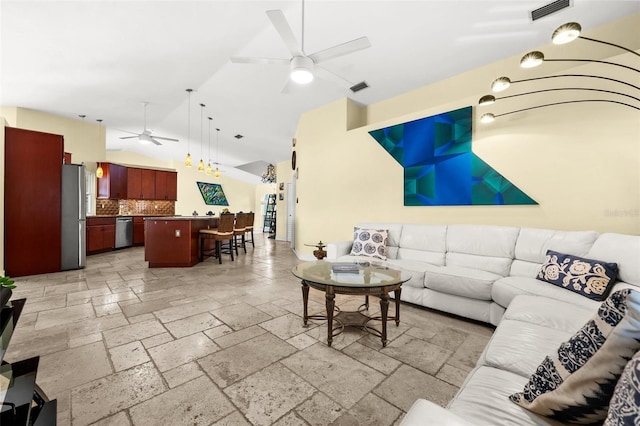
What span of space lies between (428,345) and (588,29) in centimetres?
387

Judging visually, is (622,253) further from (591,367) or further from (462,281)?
(591,367)

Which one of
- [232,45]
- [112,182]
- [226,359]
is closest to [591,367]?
[226,359]

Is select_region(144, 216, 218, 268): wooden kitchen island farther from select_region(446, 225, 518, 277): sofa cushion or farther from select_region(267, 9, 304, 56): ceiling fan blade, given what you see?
select_region(446, 225, 518, 277): sofa cushion

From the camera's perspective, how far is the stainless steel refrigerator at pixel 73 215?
4.42m

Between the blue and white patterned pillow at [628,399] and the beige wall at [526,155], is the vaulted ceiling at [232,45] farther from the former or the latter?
the blue and white patterned pillow at [628,399]

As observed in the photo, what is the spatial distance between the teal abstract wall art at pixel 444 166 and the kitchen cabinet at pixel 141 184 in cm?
727

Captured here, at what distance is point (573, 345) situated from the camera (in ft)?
2.65

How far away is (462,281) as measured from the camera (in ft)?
8.30

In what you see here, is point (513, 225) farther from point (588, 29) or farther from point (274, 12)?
point (274, 12)

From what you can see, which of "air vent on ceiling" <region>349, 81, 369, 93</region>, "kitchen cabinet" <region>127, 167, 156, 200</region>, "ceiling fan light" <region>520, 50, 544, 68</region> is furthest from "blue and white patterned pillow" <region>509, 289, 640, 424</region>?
"kitchen cabinet" <region>127, 167, 156, 200</region>

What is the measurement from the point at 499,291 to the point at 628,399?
1988 millimetres

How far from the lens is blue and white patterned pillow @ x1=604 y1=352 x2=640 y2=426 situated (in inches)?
21.6

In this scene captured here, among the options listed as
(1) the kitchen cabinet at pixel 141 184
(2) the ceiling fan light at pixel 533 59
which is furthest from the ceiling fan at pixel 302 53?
(1) the kitchen cabinet at pixel 141 184

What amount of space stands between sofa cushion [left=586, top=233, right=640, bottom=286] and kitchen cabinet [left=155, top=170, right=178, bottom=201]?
31.6 feet
